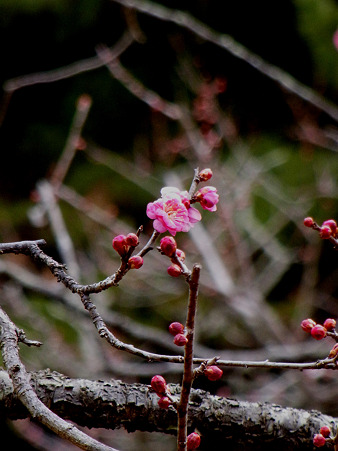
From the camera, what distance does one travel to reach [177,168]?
3.75 metres

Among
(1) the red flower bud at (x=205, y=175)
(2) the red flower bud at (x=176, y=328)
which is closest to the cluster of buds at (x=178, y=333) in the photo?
(2) the red flower bud at (x=176, y=328)

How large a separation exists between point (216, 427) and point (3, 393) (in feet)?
0.97

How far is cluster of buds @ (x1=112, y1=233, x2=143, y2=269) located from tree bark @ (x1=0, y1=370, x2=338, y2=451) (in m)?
0.22

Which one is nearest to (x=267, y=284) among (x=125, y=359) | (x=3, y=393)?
(x=125, y=359)

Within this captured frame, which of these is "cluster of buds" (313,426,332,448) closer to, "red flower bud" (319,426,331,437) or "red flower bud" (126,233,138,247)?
"red flower bud" (319,426,331,437)

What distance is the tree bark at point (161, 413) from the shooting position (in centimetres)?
75

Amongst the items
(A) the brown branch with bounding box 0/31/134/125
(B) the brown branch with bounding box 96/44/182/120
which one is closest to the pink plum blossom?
(A) the brown branch with bounding box 0/31/134/125

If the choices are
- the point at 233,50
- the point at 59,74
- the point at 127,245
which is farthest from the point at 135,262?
the point at 59,74

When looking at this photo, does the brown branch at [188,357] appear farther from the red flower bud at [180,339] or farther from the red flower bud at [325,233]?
the red flower bud at [325,233]

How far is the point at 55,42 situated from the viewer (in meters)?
4.22

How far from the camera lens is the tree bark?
75 cm

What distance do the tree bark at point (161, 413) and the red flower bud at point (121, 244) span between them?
24cm

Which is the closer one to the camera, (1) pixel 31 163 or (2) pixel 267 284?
(2) pixel 267 284

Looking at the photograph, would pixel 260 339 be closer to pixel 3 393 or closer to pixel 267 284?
pixel 267 284
